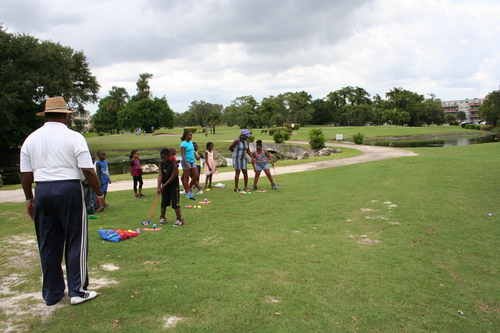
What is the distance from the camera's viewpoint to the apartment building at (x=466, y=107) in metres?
164

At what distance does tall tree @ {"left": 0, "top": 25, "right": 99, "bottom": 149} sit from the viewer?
32562 millimetres

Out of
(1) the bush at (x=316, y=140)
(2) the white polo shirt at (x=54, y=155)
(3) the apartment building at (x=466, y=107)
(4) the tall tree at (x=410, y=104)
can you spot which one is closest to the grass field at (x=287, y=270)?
(2) the white polo shirt at (x=54, y=155)

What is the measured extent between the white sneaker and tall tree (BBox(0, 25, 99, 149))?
33.5 metres

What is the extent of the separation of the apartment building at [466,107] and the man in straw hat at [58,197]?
184672mm

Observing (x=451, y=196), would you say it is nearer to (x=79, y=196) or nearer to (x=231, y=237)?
(x=231, y=237)

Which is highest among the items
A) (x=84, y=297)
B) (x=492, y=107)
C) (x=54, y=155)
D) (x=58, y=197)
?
(x=492, y=107)

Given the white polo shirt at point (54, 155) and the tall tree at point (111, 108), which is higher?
the tall tree at point (111, 108)

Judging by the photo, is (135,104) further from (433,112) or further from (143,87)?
(433,112)

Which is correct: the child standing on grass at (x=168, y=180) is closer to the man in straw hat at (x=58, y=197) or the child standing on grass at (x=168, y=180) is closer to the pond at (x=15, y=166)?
the man in straw hat at (x=58, y=197)

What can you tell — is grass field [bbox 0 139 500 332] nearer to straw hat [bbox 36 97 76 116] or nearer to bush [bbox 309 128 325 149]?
straw hat [bbox 36 97 76 116]

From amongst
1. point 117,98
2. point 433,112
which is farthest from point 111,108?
point 433,112

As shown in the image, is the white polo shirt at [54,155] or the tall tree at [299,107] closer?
the white polo shirt at [54,155]

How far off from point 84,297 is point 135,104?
84.2 meters

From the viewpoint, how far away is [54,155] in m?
3.96
